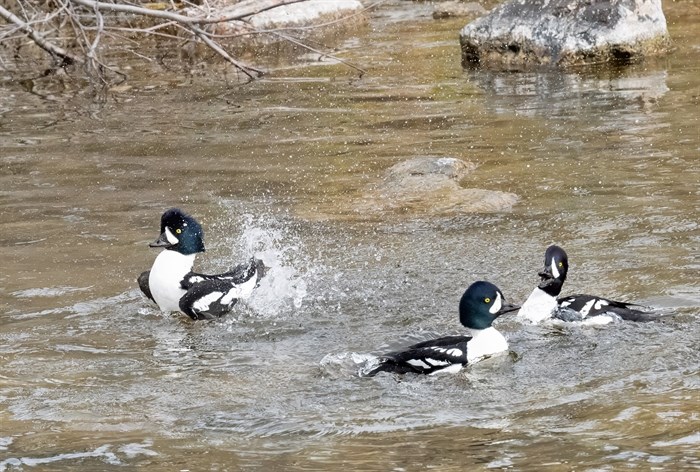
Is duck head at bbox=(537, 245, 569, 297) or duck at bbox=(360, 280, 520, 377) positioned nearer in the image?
duck at bbox=(360, 280, 520, 377)

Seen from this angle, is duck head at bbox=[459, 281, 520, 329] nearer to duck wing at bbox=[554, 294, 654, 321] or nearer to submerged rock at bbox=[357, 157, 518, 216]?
duck wing at bbox=[554, 294, 654, 321]

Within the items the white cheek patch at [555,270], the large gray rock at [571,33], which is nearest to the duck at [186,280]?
the white cheek patch at [555,270]

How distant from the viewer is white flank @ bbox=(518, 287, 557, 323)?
7355 millimetres

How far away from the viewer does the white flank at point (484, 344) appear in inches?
264

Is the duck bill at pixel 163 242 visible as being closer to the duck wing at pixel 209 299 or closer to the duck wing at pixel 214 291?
the duck wing at pixel 214 291

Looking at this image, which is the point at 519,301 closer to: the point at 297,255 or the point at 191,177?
the point at 297,255

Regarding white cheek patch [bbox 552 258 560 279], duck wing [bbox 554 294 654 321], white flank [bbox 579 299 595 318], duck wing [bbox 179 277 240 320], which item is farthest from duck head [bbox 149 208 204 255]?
white flank [bbox 579 299 595 318]

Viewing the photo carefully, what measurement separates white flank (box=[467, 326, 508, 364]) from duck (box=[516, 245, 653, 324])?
1.76ft

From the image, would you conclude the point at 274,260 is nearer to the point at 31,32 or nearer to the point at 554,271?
the point at 554,271

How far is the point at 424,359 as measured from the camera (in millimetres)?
6539

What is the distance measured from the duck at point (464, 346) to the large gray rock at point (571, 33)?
966 centimetres

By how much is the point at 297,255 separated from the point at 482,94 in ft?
20.0

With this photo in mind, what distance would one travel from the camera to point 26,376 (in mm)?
6773

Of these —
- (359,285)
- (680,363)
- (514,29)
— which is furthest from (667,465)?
(514,29)
